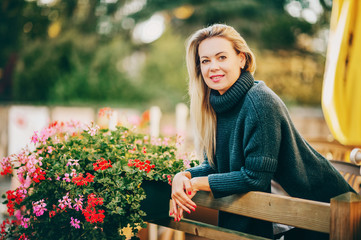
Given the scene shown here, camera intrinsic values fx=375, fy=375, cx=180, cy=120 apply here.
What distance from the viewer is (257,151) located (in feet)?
4.90

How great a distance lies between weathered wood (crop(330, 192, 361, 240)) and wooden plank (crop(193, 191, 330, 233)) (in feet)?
0.09

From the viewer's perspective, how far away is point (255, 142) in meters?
1.50

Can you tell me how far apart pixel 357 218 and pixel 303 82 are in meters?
17.5

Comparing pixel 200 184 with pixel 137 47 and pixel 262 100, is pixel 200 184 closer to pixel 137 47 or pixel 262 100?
pixel 262 100

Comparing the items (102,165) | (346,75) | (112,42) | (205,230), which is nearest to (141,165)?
(102,165)

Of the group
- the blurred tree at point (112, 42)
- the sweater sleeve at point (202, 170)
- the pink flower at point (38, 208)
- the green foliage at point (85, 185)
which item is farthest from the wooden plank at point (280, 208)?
the blurred tree at point (112, 42)

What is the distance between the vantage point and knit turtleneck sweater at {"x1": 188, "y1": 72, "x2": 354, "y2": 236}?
1491 millimetres

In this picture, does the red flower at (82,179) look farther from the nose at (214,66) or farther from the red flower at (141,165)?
the nose at (214,66)

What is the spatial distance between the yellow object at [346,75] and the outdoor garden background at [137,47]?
11307mm

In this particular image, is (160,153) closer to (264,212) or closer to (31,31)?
(264,212)

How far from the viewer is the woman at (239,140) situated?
151 cm

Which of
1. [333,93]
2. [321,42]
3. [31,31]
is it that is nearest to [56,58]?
[31,31]

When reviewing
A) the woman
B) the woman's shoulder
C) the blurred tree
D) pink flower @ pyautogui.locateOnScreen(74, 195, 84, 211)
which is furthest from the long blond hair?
the blurred tree

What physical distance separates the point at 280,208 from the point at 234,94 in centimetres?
57
